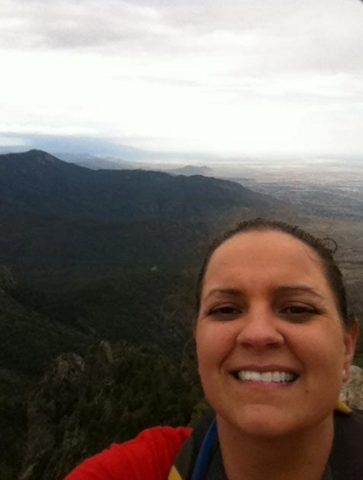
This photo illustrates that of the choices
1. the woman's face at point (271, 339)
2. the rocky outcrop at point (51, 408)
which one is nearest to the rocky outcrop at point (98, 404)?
the rocky outcrop at point (51, 408)

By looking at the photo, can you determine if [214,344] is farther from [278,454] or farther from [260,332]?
[278,454]

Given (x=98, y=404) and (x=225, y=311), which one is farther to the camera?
(x=98, y=404)

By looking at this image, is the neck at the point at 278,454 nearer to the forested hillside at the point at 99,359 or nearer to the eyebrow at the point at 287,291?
the eyebrow at the point at 287,291

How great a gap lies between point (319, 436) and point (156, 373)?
4149cm

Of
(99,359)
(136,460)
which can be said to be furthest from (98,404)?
(136,460)

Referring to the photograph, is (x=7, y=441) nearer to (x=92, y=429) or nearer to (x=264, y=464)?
(x=92, y=429)

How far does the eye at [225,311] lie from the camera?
2.46 m

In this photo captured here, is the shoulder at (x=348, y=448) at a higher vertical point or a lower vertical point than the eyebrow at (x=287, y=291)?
lower

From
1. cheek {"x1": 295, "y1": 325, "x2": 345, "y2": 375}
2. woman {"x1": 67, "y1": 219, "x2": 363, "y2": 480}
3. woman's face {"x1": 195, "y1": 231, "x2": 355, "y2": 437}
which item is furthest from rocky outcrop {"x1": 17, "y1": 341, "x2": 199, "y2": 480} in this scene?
cheek {"x1": 295, "y1": 325, "x2": 345, "y2": 375}

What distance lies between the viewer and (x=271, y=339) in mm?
2246

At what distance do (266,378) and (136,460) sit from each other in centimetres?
64

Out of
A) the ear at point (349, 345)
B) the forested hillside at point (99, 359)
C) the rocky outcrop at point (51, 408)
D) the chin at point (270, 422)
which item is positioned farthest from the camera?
the rocky outcrop at point (51, 408)

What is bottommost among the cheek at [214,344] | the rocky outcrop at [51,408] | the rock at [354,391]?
the rocky outcrop at [51,408]

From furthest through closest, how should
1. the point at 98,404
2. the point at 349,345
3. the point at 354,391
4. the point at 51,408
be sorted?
the point at 51,408, the point at 98,404, the point at 354,391, the point at 349,345
